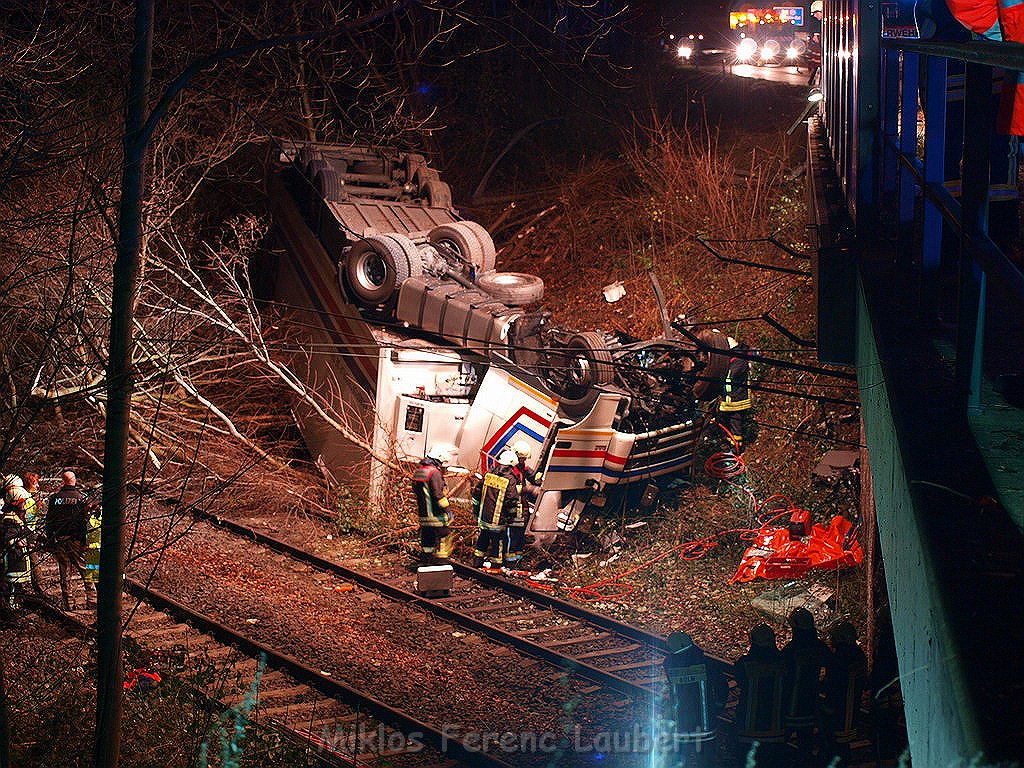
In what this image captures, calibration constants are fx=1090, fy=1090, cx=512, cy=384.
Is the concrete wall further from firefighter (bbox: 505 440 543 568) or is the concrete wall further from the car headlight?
the car headlight

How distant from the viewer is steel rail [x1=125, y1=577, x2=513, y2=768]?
860 cm

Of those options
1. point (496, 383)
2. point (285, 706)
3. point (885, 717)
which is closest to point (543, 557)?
point (496, 383)

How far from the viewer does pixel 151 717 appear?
8.72 m

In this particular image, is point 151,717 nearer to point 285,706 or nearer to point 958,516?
point 285,706

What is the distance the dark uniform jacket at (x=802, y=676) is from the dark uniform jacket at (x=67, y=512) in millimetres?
7477

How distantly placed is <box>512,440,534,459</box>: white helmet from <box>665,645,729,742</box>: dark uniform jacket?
531 cm

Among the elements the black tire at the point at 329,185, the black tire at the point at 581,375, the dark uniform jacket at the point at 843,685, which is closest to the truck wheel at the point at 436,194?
the black tire at the point at 329,185

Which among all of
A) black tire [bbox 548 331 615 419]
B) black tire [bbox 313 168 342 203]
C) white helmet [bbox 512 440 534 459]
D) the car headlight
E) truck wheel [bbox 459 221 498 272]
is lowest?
white helmet [bbox 512 440 534 459]

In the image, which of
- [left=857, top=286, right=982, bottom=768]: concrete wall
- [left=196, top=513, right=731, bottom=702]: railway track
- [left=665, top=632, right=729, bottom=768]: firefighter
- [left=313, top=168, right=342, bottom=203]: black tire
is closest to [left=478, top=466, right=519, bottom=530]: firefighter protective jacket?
[left=196, top=513, right=731, bottom=702]: railway track

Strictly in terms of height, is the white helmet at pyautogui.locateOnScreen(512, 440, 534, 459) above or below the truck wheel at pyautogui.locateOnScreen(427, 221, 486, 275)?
below

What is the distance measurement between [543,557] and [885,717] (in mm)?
5514

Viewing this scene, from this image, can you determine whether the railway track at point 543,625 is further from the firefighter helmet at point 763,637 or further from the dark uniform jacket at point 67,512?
the dark uniform jacket at point 67,512

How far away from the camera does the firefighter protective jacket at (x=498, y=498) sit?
41.2ft

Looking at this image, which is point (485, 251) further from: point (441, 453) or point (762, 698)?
point (762, 698)
